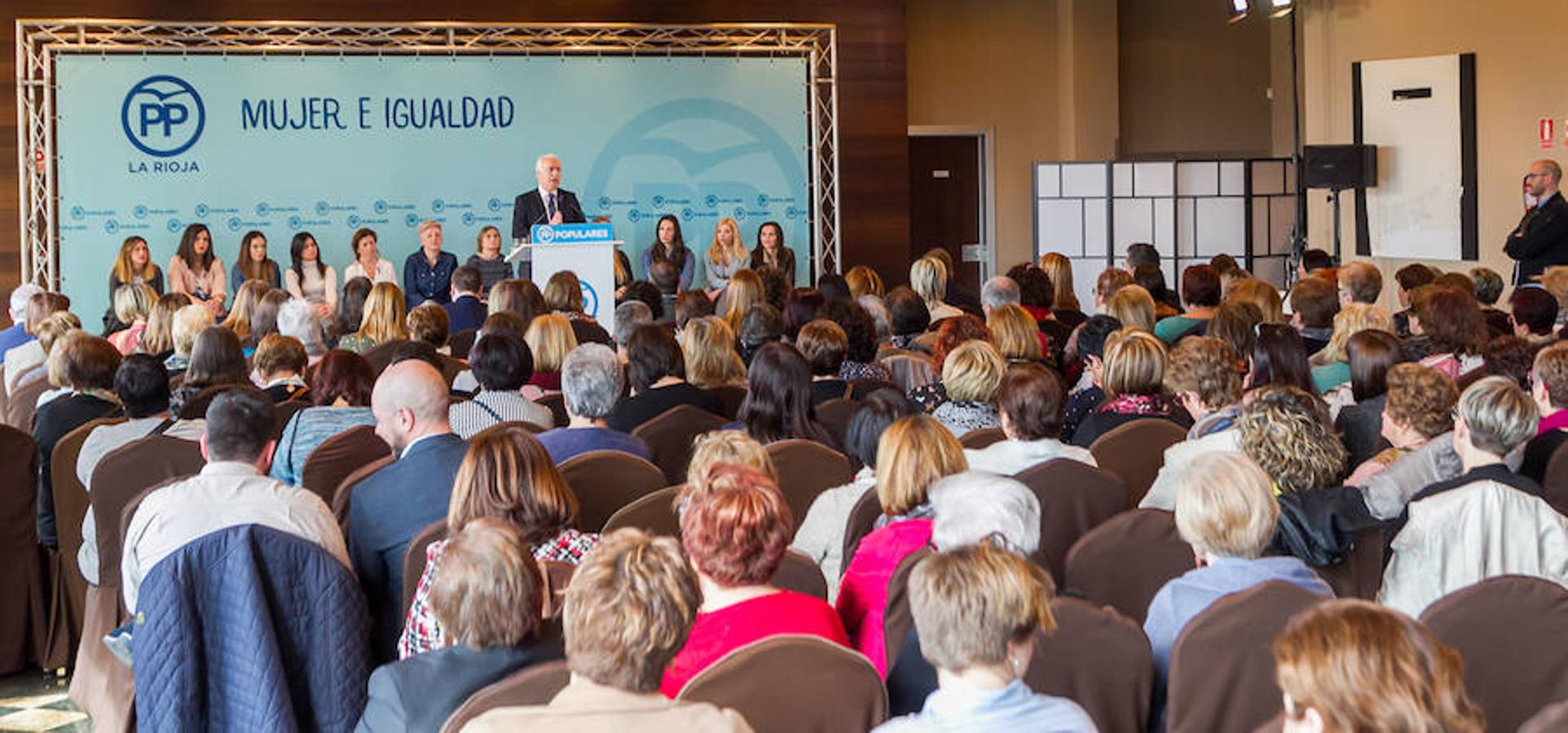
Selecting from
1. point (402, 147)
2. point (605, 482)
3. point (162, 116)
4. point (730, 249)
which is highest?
point (162, 116)

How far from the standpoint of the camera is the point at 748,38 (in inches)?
570

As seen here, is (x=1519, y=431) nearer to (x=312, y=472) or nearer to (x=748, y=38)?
(x=312, y=472)

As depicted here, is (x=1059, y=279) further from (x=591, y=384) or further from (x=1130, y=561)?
(x=1130, y=561)

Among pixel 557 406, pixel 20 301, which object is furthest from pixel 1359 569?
pixel 20 301

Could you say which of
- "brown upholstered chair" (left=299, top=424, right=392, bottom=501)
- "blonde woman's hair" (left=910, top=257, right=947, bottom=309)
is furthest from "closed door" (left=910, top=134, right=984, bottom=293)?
"brown upholstered chair" (left=299, top=424, right=392, bottom=501)

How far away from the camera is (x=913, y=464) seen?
402cm

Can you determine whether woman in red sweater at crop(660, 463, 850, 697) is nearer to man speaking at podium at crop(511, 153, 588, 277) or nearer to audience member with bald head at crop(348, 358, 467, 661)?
audience member with bald head at crop(348, 358, 467, 661)

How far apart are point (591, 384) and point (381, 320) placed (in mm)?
3034

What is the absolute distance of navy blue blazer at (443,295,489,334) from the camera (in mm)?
9578

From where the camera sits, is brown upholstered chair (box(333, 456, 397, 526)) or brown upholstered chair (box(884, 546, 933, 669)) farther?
brown upholstered chair (box(333, 456, 397, 526))

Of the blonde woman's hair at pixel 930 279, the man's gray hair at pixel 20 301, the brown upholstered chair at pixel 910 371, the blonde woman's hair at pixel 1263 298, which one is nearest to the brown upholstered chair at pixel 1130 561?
the brown upholstered chair at pixel 910 371

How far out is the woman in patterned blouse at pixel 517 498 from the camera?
3762mm

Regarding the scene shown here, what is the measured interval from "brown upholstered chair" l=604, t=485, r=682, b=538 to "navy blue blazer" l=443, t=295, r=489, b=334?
5377mm

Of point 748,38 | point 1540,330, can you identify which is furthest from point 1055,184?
point 1540,330
